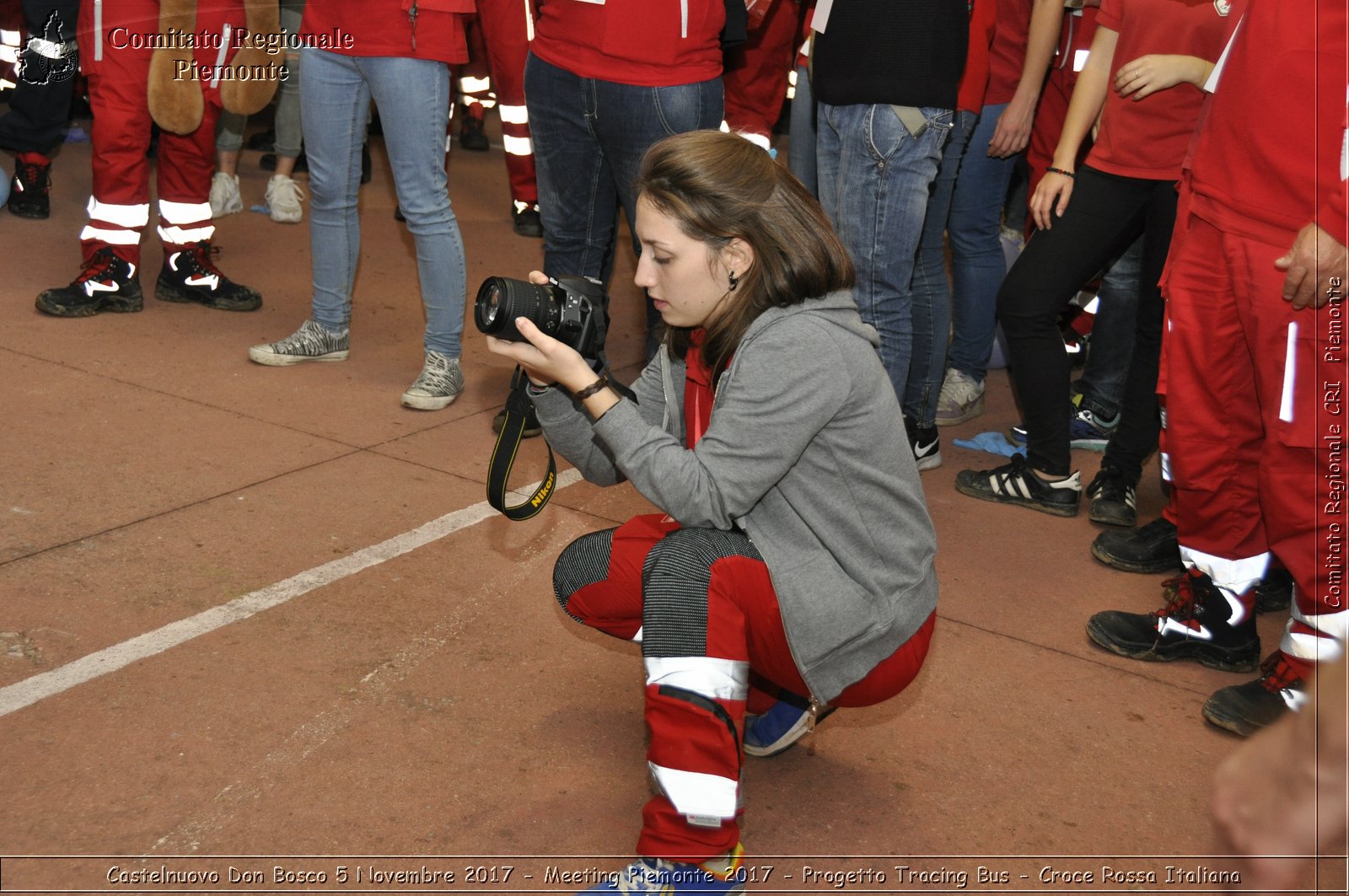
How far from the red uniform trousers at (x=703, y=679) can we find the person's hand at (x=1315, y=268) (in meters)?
1.15

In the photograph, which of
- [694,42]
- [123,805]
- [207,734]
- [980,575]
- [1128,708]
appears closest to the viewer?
[123,805]

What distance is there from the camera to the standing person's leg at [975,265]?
4730mm

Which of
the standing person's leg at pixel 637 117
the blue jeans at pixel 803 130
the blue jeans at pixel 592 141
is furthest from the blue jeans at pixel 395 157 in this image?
the blue jeans at pixel 803 130

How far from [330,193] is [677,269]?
2627mm

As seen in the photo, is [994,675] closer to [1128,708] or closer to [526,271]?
[1128,708]

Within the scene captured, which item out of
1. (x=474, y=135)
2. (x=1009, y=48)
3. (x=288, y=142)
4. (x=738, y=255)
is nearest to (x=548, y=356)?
(x=738, y=255)

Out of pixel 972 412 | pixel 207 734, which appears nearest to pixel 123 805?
pixel 207 734

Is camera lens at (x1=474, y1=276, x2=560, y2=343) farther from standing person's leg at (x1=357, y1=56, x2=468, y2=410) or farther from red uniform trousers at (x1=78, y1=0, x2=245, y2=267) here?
red uniform trousers at (x1=78, y1=0, x2=245, y2=267)

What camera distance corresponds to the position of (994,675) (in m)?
3.12

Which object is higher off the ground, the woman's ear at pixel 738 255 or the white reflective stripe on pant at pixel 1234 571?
the woman's ear at pixel 738 255

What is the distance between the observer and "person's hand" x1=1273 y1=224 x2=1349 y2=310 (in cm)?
267

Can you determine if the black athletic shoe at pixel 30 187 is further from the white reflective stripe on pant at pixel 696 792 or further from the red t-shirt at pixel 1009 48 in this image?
the white reflective stripe on pant at pixel 696 792

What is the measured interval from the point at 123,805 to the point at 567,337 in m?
1.17

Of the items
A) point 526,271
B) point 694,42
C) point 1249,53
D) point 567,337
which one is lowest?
→ point 526,271
